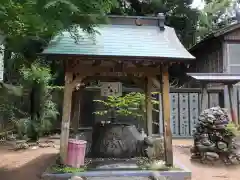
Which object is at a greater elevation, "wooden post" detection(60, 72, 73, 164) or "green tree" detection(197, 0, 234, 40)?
"green tree" detection(197, 0, 234, 40)

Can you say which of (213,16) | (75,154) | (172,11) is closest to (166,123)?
(75,154)

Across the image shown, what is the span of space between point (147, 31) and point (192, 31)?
481 inches

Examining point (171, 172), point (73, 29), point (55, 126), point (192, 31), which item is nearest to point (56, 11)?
point (73, 29)

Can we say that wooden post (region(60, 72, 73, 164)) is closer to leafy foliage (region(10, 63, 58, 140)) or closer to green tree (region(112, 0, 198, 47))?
leafy foliage (region(10, 63, 58, 140))

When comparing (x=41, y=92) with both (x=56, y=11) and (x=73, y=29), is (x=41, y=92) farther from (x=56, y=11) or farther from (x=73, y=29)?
(x=56, y=11)

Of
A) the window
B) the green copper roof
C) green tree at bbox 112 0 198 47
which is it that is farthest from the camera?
green tree at bbox 112 0 198 47

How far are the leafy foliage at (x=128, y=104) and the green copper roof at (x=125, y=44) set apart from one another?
292 centimetres

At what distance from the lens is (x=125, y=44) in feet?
22.4

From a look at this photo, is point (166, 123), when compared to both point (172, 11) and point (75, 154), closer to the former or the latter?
point (75, 154)

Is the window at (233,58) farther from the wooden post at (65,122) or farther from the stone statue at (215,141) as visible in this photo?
the wooden post at (65,122)

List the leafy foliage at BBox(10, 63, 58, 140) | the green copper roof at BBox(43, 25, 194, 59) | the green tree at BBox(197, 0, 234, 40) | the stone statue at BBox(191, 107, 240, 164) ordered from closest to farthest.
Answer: the green copper roof at BBox(43, 25, 194, 59), the stone statue at BBox(191, 107, 240, 164), the leafy foliage at BBox(10, 63, 58, 140), the green tree at BBox(197, 0, 234, 40)

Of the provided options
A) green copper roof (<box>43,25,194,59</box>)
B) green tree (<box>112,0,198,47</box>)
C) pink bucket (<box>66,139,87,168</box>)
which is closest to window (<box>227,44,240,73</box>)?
green tree (<box>112,0,198,47</box>)

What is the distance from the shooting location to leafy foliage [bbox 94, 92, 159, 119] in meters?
9.98

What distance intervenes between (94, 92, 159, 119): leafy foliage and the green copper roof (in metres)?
2.92
